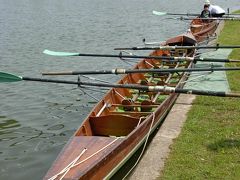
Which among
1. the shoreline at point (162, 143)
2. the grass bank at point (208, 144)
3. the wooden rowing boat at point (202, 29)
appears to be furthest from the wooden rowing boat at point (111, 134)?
the wooden rowing boat at point (202, 29)

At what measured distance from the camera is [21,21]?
3491 cm

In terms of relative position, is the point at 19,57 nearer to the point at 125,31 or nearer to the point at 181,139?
the point at 125,31

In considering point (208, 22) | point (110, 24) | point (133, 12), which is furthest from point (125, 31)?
point (133, 12)

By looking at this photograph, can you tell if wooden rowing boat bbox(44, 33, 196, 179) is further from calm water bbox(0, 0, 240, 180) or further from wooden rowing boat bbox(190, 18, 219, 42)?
wooden rowing boat bbox(190, 18, 219, 42)

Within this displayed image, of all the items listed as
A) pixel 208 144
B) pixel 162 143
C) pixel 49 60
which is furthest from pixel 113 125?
pixel 49 60

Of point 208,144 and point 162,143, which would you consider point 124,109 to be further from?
point 208,144

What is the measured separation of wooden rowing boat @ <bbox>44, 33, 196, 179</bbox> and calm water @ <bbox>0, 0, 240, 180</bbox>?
1.66 meters

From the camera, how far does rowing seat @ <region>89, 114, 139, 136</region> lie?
9.77m

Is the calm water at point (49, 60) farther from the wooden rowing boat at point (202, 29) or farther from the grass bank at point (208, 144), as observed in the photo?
the grass bank at point (208, 144)

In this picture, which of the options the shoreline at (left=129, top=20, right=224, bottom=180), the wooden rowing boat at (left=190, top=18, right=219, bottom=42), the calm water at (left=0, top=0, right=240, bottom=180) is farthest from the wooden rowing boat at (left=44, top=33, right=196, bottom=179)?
the wooden rowing boat at (left=190, top=18, right=219, bottom=42)

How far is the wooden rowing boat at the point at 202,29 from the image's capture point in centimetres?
2458

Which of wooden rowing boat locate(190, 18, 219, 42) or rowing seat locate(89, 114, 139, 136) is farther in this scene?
wooden rowing boat locate(190, 18, 219, 42)

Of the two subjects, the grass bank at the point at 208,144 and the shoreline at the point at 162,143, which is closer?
the grass bank at the point at 208,144

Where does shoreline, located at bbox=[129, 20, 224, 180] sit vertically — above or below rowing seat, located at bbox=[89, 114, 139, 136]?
below
